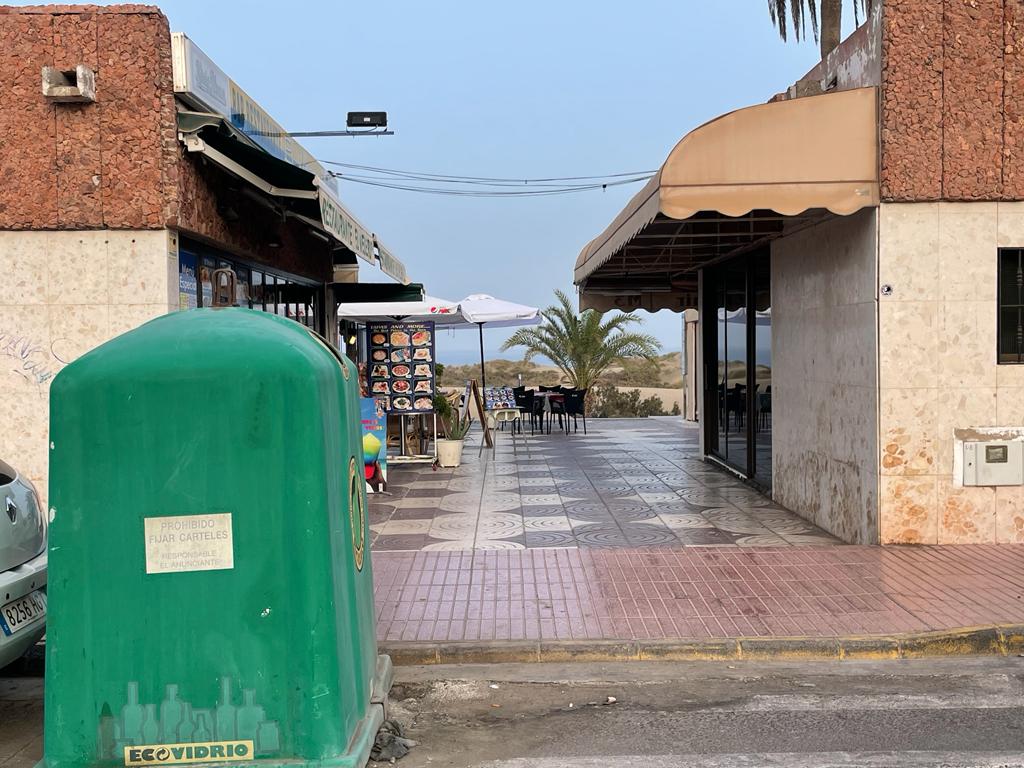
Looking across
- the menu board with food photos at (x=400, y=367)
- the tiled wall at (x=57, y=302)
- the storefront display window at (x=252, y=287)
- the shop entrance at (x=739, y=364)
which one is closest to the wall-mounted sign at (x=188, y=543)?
the tiled wall at (x=57, y=302)

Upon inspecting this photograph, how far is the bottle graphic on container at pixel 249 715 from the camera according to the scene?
3.89 meters

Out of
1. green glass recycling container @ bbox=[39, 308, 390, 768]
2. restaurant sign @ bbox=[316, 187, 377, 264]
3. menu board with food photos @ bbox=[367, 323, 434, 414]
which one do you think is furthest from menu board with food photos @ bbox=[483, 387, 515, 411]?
green glass recycling container @ bbox=[39, 308, 390, 768]

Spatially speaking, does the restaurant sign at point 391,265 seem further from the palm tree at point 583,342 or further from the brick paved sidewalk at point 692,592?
the palm tree at point 583,342

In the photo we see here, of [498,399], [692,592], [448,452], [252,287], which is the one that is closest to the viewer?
[692,592]

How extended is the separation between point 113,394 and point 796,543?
20.2 feet

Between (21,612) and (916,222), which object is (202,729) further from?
(916,222)

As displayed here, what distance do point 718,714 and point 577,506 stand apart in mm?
5735

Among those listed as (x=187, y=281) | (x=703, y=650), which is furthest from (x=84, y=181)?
(x=703, y=650)

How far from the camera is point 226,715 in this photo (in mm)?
3887

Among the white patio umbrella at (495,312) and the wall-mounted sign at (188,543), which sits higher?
the white patio umbrella at (495,312)

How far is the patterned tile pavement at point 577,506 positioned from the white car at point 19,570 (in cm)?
374

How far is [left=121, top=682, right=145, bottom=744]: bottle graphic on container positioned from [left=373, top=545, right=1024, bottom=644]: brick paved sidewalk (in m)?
2.11

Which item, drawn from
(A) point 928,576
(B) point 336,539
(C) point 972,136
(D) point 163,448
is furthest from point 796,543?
(D) point 163,448

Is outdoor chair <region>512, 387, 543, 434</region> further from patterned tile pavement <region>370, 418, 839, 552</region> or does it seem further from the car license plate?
the car license plate
